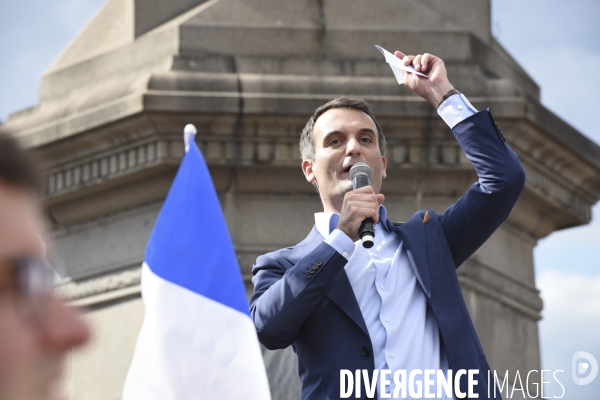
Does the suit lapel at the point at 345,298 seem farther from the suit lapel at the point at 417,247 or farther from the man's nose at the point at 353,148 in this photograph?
the man's nose at the point at 353,148

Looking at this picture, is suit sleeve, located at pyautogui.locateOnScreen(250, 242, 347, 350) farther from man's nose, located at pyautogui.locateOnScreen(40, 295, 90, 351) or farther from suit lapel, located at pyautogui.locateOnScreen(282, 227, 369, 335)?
man's nose, located at pyautogui.locateOnScreen(40, 295, 90, 351)

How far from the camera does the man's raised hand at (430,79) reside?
4062 millimetres

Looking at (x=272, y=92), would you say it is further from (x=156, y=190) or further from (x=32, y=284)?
(x=32, y=284)

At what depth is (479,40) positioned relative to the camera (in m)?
7.10

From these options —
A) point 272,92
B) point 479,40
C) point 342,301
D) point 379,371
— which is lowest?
point 379,371

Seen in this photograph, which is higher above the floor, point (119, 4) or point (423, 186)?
point (119, 4)

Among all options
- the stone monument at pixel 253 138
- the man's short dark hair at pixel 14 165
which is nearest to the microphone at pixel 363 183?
the man's short dark hair at pixel 14 165

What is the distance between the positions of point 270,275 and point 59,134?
310cm

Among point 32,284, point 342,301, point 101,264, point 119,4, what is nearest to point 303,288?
point 342,301

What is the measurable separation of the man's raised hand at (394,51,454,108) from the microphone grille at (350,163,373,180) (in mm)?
380

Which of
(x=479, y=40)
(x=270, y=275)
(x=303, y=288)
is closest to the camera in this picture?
(x=303, y=288)

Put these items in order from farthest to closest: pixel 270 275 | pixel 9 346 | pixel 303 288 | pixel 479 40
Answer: pixel 479 40
pixel 270 275
pixel 303 288
pixel 9 346

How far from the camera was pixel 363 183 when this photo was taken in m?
3.79

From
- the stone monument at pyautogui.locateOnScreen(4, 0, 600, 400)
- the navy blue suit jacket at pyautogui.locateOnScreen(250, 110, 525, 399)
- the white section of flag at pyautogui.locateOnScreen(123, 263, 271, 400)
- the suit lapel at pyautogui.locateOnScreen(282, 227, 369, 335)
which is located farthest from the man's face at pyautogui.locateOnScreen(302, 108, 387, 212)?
the stone monument at pyautogui.locateOnScreen(4, 0, 600, 400)
